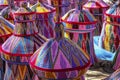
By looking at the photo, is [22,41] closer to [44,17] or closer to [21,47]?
[21,47]

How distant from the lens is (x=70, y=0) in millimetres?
7957

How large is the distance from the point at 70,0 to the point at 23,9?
4.49m

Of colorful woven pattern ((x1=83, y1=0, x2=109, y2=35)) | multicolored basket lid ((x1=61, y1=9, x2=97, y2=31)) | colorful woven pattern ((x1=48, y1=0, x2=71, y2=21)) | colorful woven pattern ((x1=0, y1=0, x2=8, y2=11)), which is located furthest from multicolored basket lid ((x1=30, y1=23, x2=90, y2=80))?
colorful woven pattern ((x1=48, y1=0, x2=71, y2=21))

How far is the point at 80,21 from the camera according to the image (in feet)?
15.3

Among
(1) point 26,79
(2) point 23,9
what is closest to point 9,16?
(2) point 23,9

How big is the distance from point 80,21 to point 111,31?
0.93 m

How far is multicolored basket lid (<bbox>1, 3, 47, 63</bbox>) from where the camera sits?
3312 mm

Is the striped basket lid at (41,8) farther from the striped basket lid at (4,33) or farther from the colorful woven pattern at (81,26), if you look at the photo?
the striped basket lid at (4,33)

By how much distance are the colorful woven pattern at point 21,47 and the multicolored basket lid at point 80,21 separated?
4.22ft

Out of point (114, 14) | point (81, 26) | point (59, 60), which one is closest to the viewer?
point (59, 60)

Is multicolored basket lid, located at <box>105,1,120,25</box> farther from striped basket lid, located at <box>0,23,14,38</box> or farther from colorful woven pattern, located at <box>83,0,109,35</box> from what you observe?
striped basket lid, located at <box>0,23,14,38</box>

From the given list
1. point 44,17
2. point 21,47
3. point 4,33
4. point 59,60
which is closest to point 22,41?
point 21,47

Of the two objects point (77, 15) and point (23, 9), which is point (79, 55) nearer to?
point (23, 9)

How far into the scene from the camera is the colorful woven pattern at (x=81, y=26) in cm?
464
